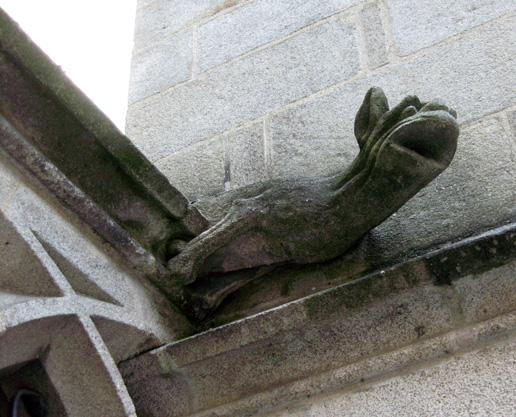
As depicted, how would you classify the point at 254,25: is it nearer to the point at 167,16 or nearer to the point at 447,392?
the point at 167,16

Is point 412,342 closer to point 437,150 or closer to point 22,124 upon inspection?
point 437,150

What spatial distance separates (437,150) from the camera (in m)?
1.48

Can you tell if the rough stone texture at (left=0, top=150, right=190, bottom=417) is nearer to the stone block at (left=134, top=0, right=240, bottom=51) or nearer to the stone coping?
the stone coping

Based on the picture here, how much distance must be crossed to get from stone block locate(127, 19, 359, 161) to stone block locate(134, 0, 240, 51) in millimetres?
426

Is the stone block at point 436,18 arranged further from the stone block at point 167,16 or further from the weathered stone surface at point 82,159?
the weathered stone surface at point 82,159

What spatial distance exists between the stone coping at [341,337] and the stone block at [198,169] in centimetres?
69

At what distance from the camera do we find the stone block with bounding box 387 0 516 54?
2.14m

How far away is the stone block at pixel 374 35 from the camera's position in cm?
221

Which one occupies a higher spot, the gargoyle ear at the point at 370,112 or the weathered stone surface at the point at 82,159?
the weathered stone surface at the point at 82,159

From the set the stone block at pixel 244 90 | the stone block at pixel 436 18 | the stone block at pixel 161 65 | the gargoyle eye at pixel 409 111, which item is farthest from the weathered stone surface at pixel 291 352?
the stone block at pixel 161 65

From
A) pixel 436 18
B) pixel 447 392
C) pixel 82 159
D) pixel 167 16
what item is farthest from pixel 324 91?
pixel 447 392

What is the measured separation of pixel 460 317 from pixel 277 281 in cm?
50

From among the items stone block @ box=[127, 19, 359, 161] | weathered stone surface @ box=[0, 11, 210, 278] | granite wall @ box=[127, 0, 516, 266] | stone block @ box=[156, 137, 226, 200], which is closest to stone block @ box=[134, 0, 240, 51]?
granite wall @ box=[127, 0, 516, 266]

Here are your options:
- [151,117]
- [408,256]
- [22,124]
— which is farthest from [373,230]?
[151,117]
